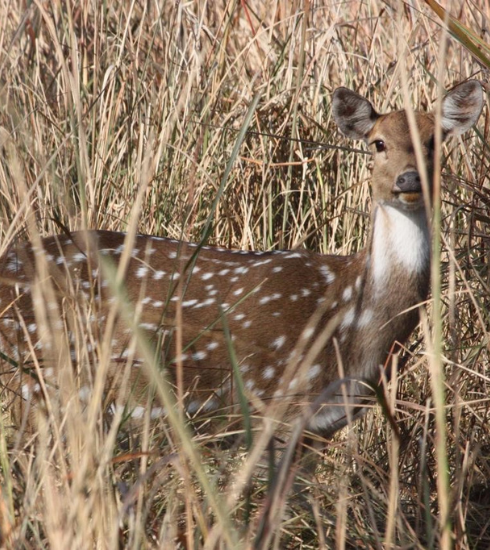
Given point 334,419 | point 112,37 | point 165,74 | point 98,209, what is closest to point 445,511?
point 334,419

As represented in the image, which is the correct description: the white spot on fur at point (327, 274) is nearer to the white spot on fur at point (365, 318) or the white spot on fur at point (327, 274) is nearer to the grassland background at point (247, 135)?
the white spot on fur at point (365, 318)

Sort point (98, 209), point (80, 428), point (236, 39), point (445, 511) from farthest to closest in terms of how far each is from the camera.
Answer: point (236, 39), point (98, 209), point (80, 428), point (445, 511)

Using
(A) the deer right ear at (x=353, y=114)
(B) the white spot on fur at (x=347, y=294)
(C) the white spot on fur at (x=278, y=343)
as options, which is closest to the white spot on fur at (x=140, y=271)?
(C) the white spot on fur at (x=278, y=343)

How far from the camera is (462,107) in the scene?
3.71 m

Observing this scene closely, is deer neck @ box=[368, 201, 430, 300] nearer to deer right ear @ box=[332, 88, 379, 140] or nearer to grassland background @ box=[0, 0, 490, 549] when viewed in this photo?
grassland background @ box=[0, 0, 490, 549]

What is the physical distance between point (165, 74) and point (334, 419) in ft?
6.83

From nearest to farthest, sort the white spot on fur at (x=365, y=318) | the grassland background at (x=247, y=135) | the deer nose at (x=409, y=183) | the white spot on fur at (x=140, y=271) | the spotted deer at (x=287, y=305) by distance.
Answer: the deer nose at (x=409, y=183) < the spotted deer at (x=287, y=305) < the white spot on fur at (x=365, y=318) < the white spot on fur at (x=140, y=271) < the grassland background at (x=247, y=135)

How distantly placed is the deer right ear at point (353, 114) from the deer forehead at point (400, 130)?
115 mm

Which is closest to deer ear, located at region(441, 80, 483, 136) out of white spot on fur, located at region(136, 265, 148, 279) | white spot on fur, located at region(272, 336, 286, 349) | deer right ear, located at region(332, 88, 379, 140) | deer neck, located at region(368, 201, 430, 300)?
deer right ear, located at region(332, 88, 379, 140)

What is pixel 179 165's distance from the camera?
4711mm

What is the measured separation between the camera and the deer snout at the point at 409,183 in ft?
10.9

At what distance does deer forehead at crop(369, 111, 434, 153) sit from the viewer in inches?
137

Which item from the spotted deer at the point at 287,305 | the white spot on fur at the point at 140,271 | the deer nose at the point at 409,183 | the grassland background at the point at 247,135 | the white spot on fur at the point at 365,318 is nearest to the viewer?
the deer nose at the point at 409,183

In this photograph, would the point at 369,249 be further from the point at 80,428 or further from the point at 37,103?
the point at 37,103
